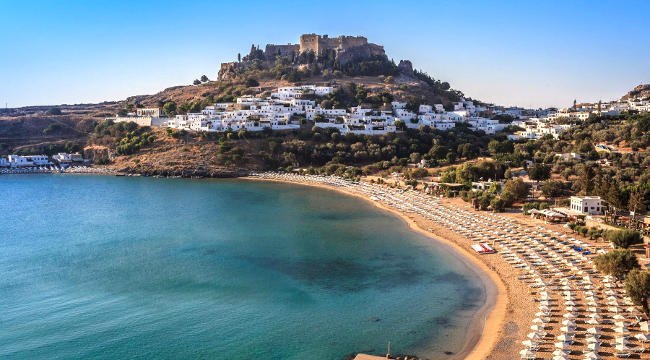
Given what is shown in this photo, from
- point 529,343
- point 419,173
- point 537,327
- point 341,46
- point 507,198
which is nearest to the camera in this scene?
point 529,343

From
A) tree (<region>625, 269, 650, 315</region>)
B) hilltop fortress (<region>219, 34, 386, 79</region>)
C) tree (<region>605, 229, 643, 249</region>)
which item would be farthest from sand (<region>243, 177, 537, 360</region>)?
hilltop fortress (<region>219, 34, 386, 79</region>)

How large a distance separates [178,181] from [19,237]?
27512mm

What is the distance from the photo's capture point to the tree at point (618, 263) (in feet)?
65.5

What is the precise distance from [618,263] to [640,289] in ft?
10.3

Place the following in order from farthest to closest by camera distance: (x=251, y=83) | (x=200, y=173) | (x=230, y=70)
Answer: (x=230, y=70) → (x=251, y=83) → (x=200, y=173)

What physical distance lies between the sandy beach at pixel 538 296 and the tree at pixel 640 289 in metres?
0.51

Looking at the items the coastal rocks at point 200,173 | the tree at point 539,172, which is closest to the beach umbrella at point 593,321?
the tree at point 539,172

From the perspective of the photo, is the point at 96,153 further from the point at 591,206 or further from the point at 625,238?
the point at 625,238

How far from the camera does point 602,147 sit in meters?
49.2

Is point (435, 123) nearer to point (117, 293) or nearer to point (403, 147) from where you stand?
point (403, 147)

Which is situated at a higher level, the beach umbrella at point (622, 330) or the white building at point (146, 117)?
the white building at point (146, 117)

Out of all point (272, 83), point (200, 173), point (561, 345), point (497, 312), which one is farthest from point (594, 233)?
point (272, 83)

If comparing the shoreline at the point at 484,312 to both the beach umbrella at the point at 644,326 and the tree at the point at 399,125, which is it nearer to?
the beach umbrella at the point at 644,326

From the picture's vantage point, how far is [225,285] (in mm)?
23266
